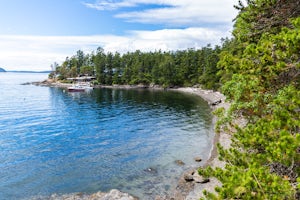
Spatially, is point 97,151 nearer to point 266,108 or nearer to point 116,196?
point 116,196

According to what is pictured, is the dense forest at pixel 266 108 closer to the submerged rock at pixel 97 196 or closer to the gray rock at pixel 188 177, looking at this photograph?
the gray rock at pixel 188 177

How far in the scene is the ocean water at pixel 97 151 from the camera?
66.1 feet

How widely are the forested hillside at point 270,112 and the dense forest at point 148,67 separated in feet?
247

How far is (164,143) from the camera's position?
3080cm

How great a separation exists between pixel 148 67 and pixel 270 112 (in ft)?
362

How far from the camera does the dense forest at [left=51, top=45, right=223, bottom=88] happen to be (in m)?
100

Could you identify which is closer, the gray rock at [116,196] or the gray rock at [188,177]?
the gray rock at [116,196]

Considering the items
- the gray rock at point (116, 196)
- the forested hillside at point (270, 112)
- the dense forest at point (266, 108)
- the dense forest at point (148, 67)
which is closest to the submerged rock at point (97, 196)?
the gray rock at point (116, 196)

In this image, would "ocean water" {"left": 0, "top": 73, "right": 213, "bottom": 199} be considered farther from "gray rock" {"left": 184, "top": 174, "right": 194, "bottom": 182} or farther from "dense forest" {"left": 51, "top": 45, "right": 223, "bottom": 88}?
"dense forest" {"left": 51, "top": 45, "right": 223, "bottom": 88}

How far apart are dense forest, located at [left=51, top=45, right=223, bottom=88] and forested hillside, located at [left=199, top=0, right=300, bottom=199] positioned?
7532 centimetres

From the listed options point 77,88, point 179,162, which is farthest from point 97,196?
point 77,88

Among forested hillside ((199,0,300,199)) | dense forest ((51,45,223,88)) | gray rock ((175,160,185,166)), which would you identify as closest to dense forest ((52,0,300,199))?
forested hillside ((199,0,300,199))

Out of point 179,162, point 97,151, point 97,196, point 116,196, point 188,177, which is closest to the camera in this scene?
point 116,196

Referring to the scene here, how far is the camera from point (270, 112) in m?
10.0
